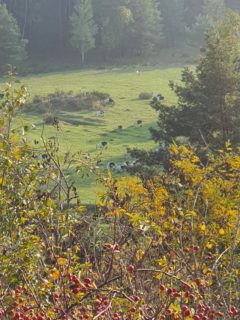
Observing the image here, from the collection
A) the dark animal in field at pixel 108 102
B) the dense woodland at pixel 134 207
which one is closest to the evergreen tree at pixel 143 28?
the dense woodland at pixel 134 207

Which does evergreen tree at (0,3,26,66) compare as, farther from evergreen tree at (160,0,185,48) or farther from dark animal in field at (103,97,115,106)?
dark animal in field at (103,97,115,106)

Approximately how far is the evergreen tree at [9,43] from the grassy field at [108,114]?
6.94 metres

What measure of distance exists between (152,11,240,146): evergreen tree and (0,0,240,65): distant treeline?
46.0 m

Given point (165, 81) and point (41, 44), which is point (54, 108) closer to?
point (165, 81)

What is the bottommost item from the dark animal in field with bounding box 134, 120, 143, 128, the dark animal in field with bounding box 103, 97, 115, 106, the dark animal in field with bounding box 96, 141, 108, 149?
the dark animal in field with bounding box 96, 141, 108, 149

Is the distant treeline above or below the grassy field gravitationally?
above

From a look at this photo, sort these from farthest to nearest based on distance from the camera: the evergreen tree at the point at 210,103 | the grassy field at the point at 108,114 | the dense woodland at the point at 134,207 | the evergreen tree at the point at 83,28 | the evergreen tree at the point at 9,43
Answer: the evergreen tree at the point at 83,28 → the evergreen tree at the point at 9,43 → the grassy field at the point at 108,114 → the evergreen tree at the point at 210,103 → the dense woodland at the point at 134,207

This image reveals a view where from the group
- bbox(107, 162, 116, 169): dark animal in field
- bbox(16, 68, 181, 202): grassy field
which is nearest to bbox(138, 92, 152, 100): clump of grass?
bbox(16, 68, 181, 202): grassy field

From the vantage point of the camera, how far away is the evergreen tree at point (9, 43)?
2621 inches

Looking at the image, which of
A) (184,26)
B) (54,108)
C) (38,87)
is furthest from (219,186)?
(184,26)

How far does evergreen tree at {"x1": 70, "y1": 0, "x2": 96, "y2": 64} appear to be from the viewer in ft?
230

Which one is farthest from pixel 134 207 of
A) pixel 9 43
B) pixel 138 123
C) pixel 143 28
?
pixel 143 28

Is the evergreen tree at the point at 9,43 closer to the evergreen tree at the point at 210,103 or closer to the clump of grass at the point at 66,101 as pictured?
the clump of grass at the point at 66,101

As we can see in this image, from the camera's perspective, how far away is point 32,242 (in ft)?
18.6
